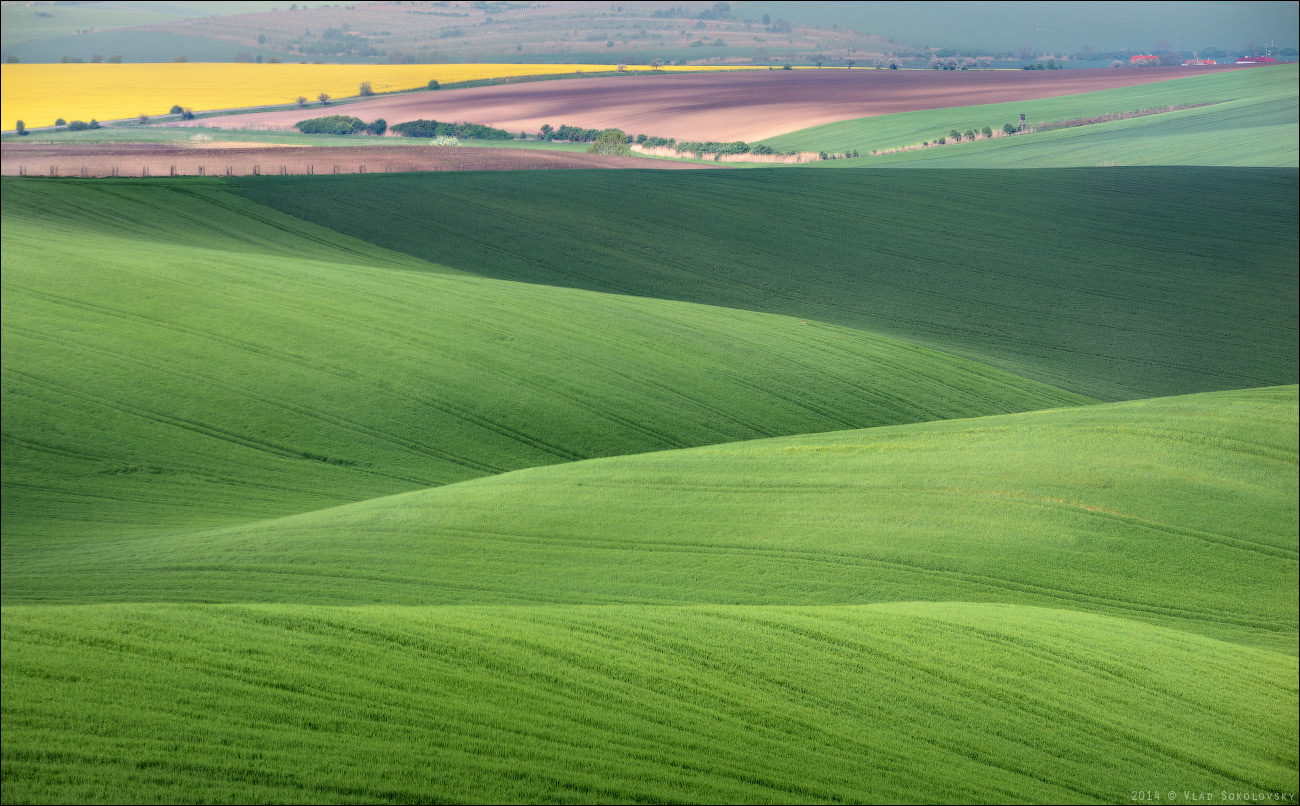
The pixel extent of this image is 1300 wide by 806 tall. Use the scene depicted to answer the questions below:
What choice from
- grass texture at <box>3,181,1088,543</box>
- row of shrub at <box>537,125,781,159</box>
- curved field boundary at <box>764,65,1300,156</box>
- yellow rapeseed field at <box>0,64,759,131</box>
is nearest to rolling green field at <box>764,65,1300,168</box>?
curved field boundary at <box>764,65,1300,156</box>

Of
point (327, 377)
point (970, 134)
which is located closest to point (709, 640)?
point (327, 377)

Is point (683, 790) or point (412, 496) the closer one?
point (683, 790)

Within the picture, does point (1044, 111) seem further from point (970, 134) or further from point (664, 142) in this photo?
point (664, 142)

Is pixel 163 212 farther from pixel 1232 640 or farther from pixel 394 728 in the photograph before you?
pixel 1232 640

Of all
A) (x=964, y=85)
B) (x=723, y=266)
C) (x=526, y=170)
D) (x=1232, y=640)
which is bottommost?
(x=1232, y=640)

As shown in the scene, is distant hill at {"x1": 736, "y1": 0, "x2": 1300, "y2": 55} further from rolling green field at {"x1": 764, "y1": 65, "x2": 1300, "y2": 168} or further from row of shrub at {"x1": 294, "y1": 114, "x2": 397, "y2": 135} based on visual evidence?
row of shrub at {"x1": 294, "y1": 114, "x2": 397, "y2": 135}

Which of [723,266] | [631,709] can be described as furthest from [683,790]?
[723,266]

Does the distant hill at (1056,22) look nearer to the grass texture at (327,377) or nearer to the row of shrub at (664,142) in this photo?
the row of shrub at (664,142)
